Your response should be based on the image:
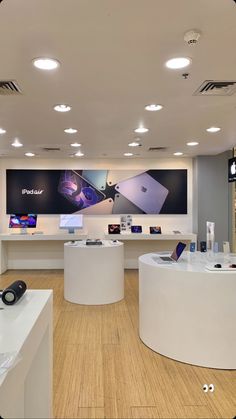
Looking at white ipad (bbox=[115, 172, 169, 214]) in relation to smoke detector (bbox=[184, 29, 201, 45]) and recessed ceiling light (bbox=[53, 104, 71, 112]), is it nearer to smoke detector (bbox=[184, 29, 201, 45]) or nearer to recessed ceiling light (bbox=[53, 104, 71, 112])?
recessed ceiling light (bbox=[53, 104, 71, 112])

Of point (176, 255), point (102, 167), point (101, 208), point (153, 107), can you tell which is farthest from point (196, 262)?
point (102, 167)

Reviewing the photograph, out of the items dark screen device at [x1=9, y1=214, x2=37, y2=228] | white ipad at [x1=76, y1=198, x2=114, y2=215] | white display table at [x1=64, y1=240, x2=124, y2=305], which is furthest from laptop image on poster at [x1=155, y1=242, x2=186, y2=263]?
dark screen device at [x1=9, y1=214, x2=37, y2=228]

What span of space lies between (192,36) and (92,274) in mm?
3757

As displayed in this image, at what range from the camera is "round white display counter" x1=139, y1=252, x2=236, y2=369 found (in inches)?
121

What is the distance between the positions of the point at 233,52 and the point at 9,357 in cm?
246

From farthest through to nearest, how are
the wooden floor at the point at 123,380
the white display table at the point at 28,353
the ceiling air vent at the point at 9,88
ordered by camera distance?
the ceiling air vent at the point at 9,88, the wooden floor at the point at 123,380, the white display table at the point at 28,353

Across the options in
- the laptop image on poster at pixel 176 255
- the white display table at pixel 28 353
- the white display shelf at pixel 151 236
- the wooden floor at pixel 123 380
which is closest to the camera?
the white display table at pixel 28 353

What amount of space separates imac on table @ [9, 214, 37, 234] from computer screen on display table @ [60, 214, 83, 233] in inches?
26.6

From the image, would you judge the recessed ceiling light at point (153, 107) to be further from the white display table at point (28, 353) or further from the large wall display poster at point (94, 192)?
the large wall display poster at point (94, 192)

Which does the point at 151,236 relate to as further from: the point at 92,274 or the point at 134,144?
the point at 92,274

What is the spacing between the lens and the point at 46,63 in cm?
260

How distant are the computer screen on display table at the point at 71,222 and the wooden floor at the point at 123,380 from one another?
3.53 meters

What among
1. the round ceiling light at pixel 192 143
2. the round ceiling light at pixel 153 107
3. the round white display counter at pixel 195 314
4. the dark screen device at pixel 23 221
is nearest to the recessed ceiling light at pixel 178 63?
the round ceiling light at pixel 153 107

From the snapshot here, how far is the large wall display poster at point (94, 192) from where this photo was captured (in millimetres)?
7902
